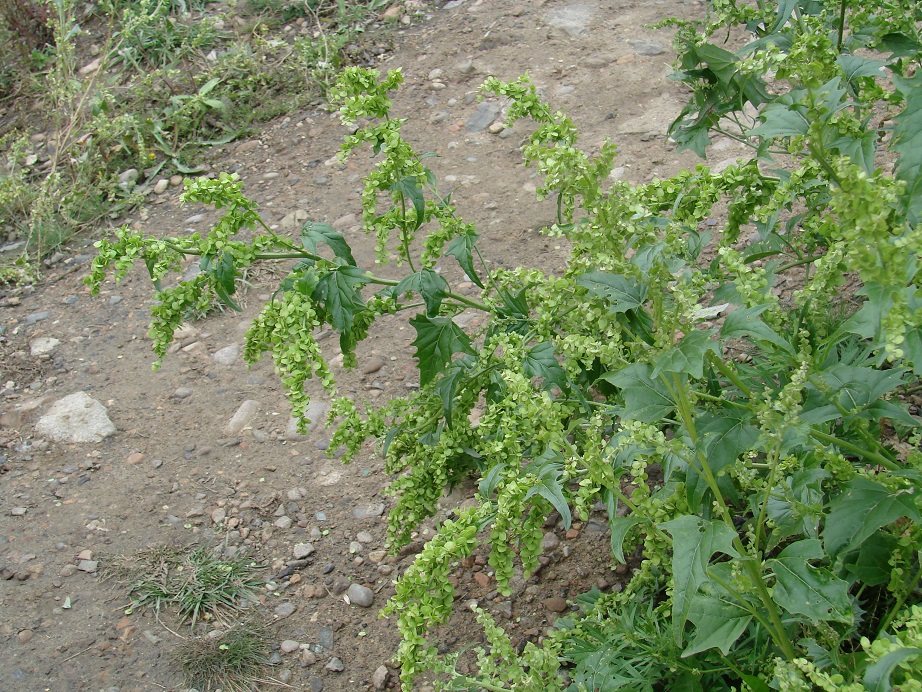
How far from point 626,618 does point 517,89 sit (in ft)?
4.69

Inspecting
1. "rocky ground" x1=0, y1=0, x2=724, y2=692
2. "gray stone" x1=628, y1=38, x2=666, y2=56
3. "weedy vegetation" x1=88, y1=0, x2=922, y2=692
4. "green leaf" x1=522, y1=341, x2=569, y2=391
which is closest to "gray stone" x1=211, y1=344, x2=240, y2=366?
"rocky ground" x1=0, y1=0, x2=724, y2=692

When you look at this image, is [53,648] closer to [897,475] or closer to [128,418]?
[128,418]

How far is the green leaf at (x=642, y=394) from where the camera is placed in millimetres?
1898

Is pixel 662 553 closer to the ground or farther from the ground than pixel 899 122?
closer to the ground

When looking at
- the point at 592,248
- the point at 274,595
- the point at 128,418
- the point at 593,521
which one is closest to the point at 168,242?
the point at 592,248

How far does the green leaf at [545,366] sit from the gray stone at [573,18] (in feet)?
13.7

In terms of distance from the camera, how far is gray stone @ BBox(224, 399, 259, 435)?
4.20m

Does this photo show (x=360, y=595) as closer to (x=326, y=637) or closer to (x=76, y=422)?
(x=326, y=637)

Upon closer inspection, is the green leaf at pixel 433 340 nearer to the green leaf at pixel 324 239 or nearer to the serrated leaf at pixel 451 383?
the serrated leaf at pixel 451 383

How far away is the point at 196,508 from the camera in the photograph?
380 centimetres

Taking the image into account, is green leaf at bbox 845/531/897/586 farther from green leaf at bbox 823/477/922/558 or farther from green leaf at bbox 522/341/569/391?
green leaf at bbox 522/341/569/391

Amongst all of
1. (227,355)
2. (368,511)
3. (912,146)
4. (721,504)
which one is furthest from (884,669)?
(227,355)

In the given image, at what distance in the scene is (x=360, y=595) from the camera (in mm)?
3314

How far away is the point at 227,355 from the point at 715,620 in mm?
3222
